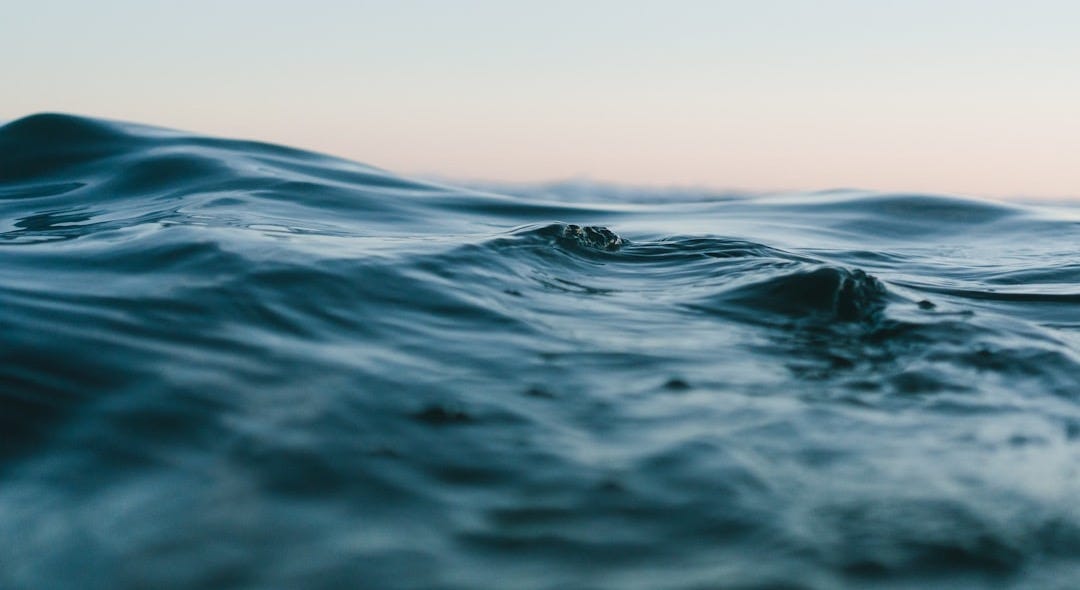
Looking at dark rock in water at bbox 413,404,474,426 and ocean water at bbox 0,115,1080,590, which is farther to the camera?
dark rock in water at bbox 413,404,474,426

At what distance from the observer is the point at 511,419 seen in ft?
8.34

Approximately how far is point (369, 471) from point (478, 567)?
0.49m

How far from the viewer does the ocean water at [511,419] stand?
6.14 feet

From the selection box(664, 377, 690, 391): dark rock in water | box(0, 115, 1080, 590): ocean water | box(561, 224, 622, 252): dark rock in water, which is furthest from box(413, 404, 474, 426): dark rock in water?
box(561, 224, 622, 252): dark rock in water

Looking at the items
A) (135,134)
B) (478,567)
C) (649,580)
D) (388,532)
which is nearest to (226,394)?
(388,532)

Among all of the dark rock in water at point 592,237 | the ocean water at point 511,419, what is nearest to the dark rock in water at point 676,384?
the ocean water at point 511,419

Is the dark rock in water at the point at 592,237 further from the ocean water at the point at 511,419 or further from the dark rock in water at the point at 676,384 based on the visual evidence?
the dark rock in water at the point at 676,384

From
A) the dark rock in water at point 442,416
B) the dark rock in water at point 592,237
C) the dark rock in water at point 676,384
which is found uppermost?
the dark rock in water at point 592,237

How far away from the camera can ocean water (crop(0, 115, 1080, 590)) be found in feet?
6.14

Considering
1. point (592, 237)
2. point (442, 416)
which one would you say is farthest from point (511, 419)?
point (592, 237)

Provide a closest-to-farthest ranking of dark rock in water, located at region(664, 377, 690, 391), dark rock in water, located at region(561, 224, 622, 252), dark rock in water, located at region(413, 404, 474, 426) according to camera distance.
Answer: dark rock in water, located at region(413, 404, 474, 426) < dark rock in water, located at region(664, 377, 690, 391) < dark rock in water, located at region(561, 224, 622, 252)

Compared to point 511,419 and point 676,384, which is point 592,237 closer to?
point 676,384

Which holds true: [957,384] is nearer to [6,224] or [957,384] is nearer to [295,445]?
[295,445]

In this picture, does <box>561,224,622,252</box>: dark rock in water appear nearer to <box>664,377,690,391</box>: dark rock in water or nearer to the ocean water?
the ocean water
